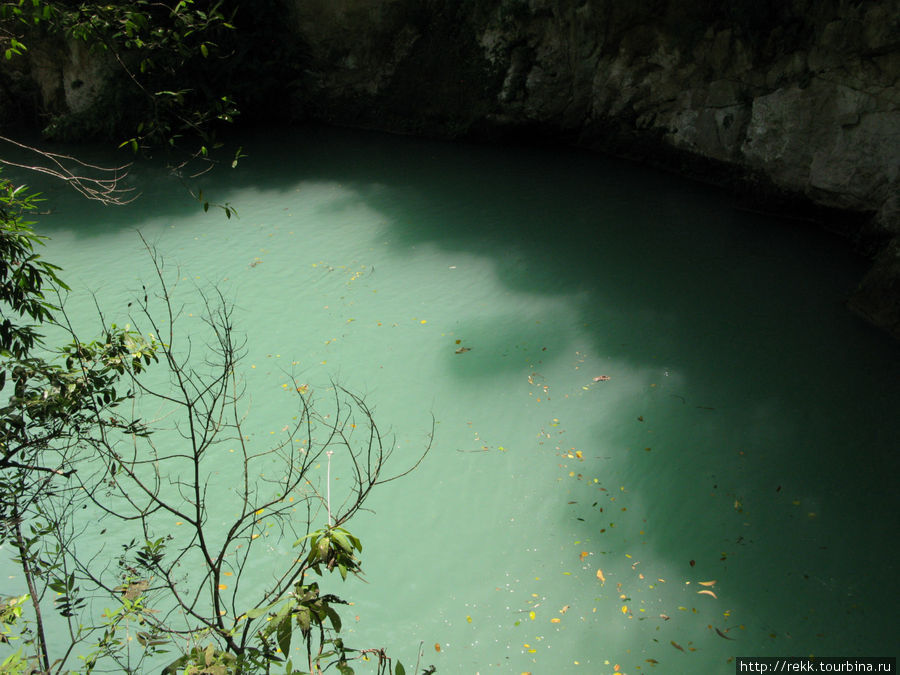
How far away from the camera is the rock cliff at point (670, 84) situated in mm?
5898

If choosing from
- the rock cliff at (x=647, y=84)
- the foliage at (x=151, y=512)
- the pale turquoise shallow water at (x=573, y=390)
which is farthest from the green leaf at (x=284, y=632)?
the rock cliff at (x=647, y=84)

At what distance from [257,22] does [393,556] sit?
837 centimetres

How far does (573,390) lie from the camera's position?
4.81 meters

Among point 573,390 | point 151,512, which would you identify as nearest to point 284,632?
point 151,512

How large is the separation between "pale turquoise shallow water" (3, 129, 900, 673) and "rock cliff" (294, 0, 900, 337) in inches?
16.9

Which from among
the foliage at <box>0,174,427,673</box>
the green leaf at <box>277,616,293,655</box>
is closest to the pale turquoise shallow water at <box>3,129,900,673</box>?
the foliage at <box>0,174,427,673</box>

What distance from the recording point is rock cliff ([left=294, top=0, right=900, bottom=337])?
5.90 meters

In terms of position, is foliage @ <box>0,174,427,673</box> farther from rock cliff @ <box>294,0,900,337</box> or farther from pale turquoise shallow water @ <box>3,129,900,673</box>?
rock cliff @ <box>294,0,900,337</box>

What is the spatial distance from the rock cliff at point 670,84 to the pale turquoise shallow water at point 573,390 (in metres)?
0.43

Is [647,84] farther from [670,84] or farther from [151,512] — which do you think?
[151,512]

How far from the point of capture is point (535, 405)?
470 centimetres

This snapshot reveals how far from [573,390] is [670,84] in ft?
14.9

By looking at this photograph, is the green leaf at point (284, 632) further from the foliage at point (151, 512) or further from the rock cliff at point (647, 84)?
the rock cliff at point (647, 84)

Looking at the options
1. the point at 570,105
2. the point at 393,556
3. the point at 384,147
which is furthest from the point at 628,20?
the point at 393,556
